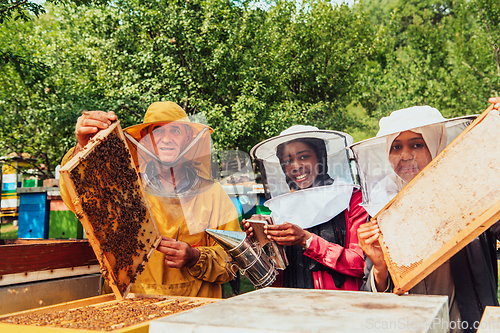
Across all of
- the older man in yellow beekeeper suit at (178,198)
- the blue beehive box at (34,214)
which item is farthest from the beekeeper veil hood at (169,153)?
the blue beehive box at (34,214)

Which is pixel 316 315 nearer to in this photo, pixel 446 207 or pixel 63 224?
pixel 446 207

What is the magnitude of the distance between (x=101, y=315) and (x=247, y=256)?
0.85m

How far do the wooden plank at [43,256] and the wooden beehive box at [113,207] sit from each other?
42 centimetres

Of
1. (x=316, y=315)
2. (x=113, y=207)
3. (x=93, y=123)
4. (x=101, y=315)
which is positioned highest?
(x=93, y=123)

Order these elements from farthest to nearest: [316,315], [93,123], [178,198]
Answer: [178,198] → [93,123] → [316,315]

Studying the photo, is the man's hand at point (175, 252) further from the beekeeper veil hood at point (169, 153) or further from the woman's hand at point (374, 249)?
the woman's hand at point (374, 249)

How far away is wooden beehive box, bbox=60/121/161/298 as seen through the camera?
71.4 inches

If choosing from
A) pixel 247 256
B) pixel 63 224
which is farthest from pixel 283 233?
pixel 63 224

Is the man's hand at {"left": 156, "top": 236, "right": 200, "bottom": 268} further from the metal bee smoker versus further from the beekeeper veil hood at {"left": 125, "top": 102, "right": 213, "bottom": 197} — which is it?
the beekeeper veil hood at {"left": 125, "top": 102, "right": 213, "bottom": 197}

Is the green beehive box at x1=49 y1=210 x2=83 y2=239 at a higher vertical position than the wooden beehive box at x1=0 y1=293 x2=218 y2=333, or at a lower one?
higher

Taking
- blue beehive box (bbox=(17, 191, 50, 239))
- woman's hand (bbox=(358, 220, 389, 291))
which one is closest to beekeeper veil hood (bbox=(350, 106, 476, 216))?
woman's hand (bbox=(358, 220, 389, 291))

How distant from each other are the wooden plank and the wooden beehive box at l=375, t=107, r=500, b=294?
1794mm

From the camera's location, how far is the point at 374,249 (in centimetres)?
181

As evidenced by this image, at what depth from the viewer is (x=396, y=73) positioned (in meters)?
16.2
